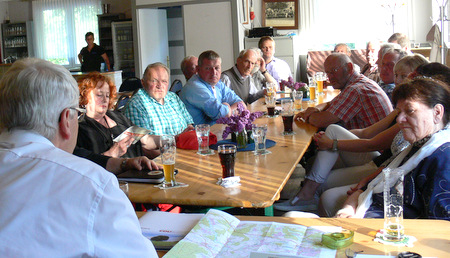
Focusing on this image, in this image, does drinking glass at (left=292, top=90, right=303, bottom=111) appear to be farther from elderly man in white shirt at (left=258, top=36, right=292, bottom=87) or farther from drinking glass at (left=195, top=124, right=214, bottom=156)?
elderly man in white shirt at (left=258, top=36, right=292, bottom=87)

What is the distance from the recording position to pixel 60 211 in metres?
1.04

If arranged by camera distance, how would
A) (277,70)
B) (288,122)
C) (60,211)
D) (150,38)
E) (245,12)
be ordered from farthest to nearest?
(150,38) → (245,12) → (277,70) → (288,122) → (60,211)

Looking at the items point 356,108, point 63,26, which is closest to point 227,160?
point 356,108

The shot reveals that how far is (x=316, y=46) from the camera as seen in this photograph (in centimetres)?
1063

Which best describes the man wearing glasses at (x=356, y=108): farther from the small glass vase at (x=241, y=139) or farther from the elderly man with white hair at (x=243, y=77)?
the elderly man with white hair at (x=243, y=77)

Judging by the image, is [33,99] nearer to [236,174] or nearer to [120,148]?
[236,174]

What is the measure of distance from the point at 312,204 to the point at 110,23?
9.85 meters

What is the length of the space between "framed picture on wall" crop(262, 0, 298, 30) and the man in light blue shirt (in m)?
6.21

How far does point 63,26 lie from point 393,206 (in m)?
13.3

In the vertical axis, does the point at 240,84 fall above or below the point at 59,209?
above

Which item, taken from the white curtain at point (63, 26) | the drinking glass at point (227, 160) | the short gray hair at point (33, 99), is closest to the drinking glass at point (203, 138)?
the drinking glass at point (227, 160)

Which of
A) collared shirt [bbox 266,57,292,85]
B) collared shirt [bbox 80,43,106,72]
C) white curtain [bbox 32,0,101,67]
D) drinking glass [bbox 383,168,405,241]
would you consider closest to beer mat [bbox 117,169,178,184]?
drinking glass [bbox 383,168,405,241]

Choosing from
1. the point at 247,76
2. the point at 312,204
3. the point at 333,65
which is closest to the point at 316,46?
the point at 247,76

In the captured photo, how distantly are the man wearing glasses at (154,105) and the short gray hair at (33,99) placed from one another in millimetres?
2529
